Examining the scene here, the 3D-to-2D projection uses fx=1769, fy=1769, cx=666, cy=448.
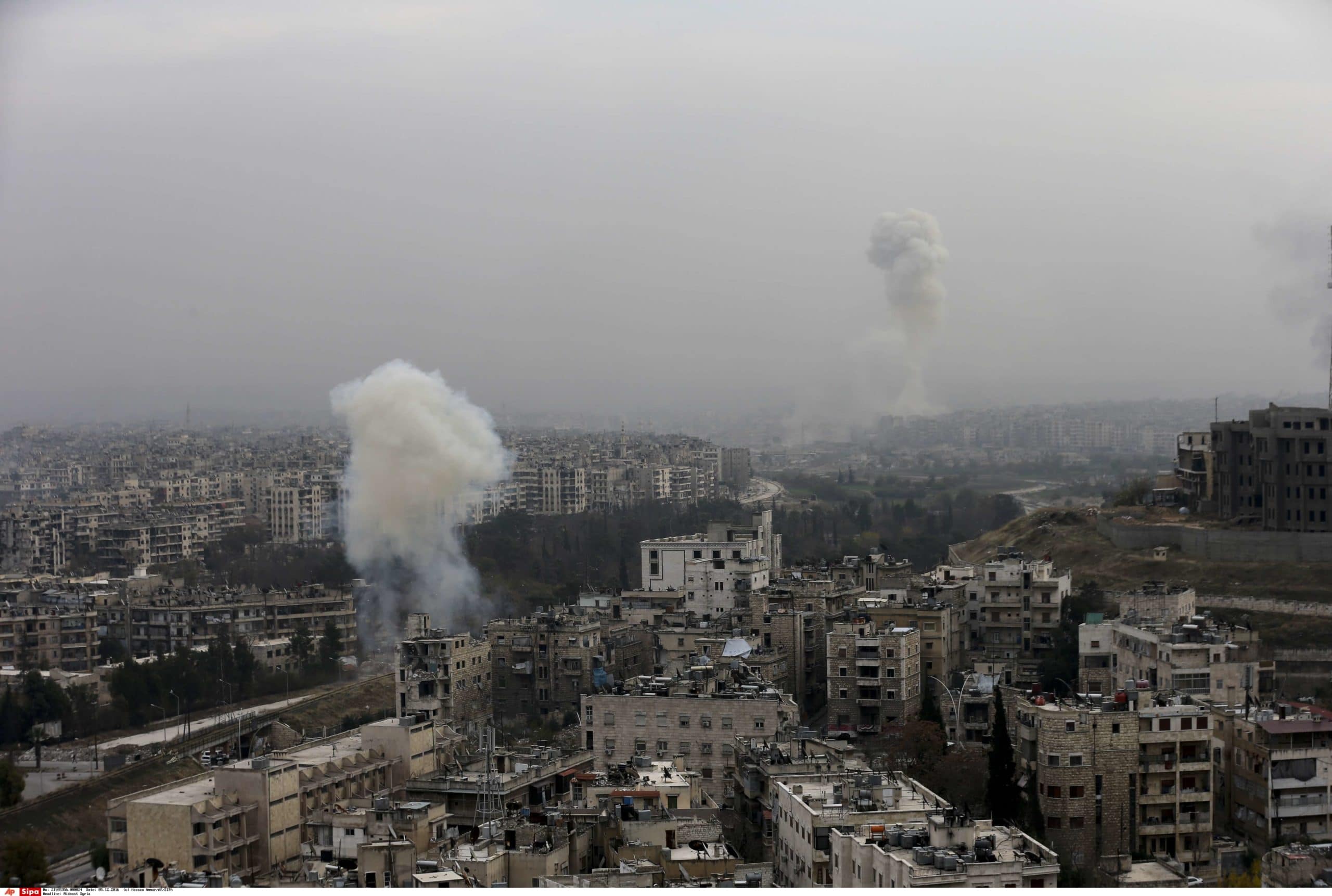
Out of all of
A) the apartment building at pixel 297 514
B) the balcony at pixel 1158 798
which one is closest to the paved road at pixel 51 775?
the balcony at pixel 1158 798

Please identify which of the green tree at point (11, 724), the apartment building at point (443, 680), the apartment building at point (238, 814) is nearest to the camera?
the apartment building at point (238, 814)

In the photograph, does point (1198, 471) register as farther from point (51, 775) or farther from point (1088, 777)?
point (51, 775)

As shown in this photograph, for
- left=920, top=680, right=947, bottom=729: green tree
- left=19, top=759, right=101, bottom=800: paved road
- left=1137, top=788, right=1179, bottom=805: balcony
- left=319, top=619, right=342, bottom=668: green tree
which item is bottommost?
left=19, top=759, right=101, bottom=800: paved road

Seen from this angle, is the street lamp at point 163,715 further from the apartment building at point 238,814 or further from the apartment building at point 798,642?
the apartment building at point 238,814

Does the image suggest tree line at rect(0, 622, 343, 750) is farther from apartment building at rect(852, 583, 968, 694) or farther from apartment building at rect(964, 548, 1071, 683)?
apartment building at rect(964, 548, 1071, 683)

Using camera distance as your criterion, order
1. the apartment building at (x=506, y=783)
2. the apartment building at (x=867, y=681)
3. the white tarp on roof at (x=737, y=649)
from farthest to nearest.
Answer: the white tarp on roof at (x=737, y=649) → the apartment building at (x=867, y=681) → the apartment building at (x=506, y=783)

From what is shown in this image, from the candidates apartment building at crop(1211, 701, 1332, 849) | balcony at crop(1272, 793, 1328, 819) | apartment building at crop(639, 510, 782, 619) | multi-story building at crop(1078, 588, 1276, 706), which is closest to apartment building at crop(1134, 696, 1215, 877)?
apartment building at crop(1211, 701, 1332, 849)

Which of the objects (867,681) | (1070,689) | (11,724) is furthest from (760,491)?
(1070,689)
